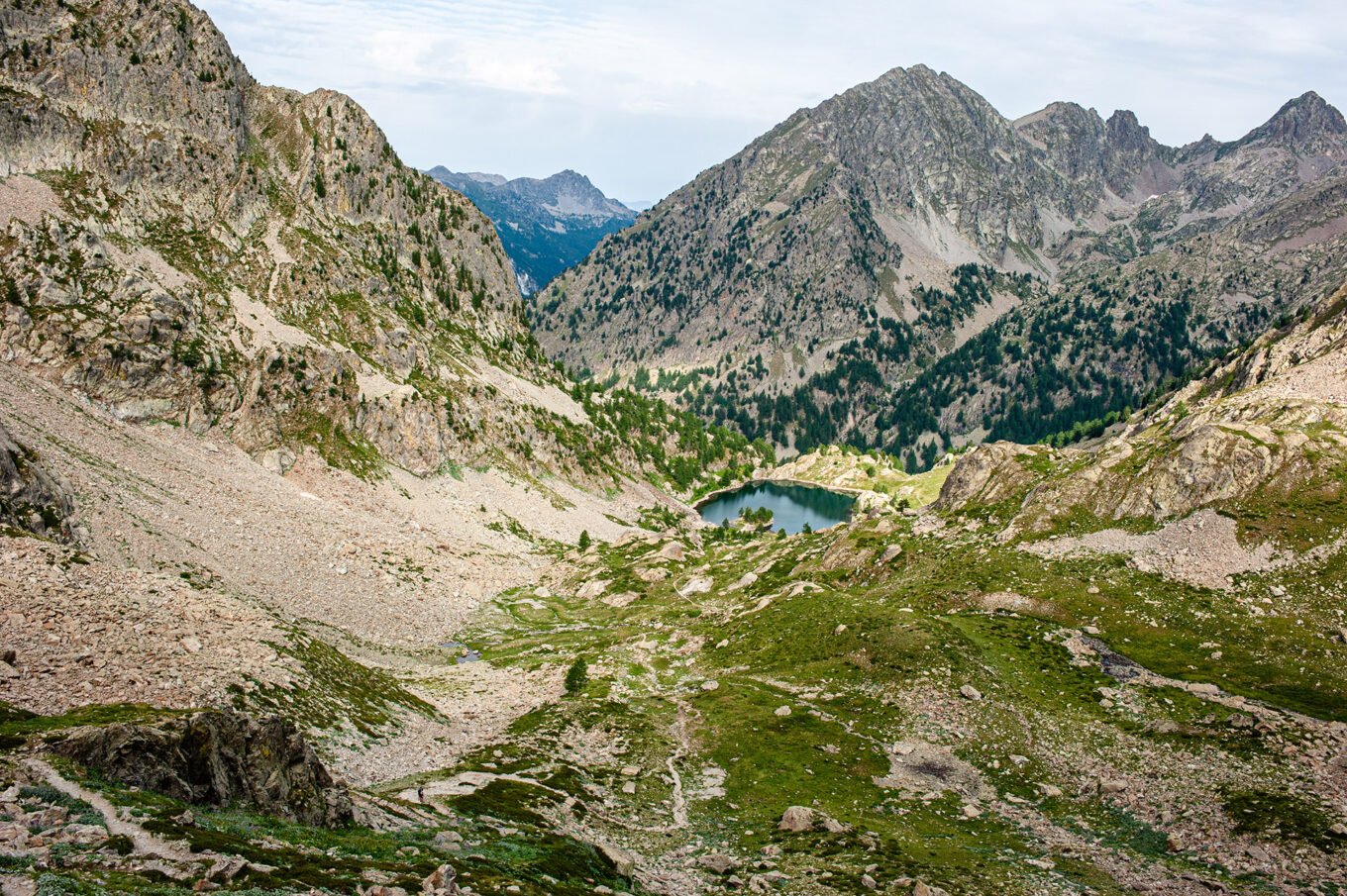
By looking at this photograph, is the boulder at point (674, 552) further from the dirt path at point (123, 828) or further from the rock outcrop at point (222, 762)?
the dirt path at point (123, 828)

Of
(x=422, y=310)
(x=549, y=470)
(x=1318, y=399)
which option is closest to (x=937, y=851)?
(x=1318, y=399)

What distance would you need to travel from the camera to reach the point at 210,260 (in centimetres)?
14800

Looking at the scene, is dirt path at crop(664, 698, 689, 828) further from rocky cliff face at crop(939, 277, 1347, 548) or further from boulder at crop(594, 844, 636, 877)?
rocky cliff face at crop(939, 277, 1347, 548)

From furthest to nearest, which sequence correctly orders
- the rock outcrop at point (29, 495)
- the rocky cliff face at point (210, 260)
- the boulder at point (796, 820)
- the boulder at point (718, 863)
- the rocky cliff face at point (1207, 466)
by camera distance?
the rocky cliff face at point (210, 260) < the rocky cliff face at point (1207, 466) < the rock outcrop at point (29, 495) < the boulder at point (796, 820) < the boulder at point (718, 863)

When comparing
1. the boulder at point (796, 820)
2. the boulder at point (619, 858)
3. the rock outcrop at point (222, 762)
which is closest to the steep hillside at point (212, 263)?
the rock outcrop at point (222, 762)

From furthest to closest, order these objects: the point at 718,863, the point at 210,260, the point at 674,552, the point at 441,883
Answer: the point at 210,260
the point at 674,552
the point at 718,863
the point at 441,883

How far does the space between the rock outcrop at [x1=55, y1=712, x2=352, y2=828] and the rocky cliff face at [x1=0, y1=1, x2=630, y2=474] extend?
95548 millimetres

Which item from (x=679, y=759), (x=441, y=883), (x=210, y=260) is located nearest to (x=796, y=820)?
(x=679, y=759)

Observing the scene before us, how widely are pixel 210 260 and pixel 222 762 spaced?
459ft

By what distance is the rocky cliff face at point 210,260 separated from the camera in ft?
382

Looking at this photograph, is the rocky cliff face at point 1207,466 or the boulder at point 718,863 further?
the rocky cliff face at point 1207,466

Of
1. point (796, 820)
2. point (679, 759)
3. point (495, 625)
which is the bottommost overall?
point (495, 625)

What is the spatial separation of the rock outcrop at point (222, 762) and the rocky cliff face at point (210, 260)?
313 ft

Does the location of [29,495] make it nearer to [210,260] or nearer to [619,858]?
[619,858]
